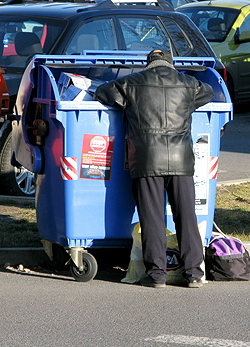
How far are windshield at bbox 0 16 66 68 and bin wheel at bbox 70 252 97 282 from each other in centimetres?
337

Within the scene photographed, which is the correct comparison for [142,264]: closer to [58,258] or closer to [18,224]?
[58,258]

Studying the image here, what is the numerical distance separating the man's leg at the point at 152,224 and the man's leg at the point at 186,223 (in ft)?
0.36

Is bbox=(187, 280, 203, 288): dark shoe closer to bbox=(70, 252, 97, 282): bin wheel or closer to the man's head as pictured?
bbox=(70, 252, 97, 282): bin wheel

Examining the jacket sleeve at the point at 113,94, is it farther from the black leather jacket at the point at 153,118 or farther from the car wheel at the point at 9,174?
the car wheel at the point at 9,174

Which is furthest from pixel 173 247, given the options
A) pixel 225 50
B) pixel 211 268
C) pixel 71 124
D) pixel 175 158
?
pixel 225 50

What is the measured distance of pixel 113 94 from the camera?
504 cm

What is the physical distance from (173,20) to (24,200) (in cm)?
317

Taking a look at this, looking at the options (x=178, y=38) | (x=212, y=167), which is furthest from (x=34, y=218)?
(x=178, y=38)

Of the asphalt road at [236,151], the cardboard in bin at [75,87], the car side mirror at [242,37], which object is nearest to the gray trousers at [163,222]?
the cardboard in bin at [75,87]

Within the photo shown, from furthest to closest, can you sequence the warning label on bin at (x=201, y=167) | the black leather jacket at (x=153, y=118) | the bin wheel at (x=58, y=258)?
1. the bin wheel at (x=58, y=258)
2. the warning label on bin at (x=201, y=167)
3. the black leather jacket at (x=153, y=118)

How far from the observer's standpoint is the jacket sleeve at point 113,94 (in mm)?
5035

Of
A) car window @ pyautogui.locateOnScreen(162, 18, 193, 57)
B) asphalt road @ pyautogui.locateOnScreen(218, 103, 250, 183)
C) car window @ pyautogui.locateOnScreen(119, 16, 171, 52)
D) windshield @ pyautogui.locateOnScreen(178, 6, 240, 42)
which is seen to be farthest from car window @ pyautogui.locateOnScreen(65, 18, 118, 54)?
windshield @ pyautogui.locateOnScreen(178, 6, 240, 42)

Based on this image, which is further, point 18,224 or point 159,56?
point 18,224

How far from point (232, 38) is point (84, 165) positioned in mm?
10142
